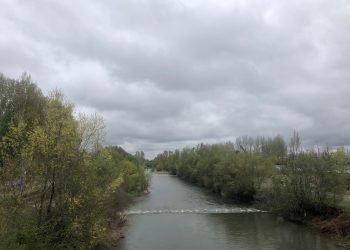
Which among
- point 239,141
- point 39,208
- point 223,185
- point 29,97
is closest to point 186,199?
point 223,185

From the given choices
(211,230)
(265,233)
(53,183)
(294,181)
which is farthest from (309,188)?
(53,183)

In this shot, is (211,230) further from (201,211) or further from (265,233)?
(201,211)

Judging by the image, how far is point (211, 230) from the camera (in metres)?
46.7

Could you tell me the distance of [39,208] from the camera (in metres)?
24.7

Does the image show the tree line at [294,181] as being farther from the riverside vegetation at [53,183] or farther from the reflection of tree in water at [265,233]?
the riverside vegetation at [53,183]

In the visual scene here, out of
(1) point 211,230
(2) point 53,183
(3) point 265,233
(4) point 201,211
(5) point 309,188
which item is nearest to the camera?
(2) point 53,183

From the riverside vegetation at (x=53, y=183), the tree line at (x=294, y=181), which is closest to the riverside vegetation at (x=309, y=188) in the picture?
the tree line at (x=294, y=181)

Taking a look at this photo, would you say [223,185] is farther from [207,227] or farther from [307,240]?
[307,240]

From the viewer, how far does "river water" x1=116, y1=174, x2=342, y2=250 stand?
39.3m

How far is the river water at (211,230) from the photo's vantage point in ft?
129

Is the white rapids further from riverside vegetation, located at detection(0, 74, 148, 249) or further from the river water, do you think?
riverside vegetation, located at detection(0, 74, 148, 249)

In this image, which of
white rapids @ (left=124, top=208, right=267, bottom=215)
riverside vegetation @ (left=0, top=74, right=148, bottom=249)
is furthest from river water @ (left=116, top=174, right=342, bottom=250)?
riverside vegetation @ (left=0, top=74, right=148, bottom=249)

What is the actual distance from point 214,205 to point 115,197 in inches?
1186

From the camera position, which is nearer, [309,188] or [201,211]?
[309,188]
